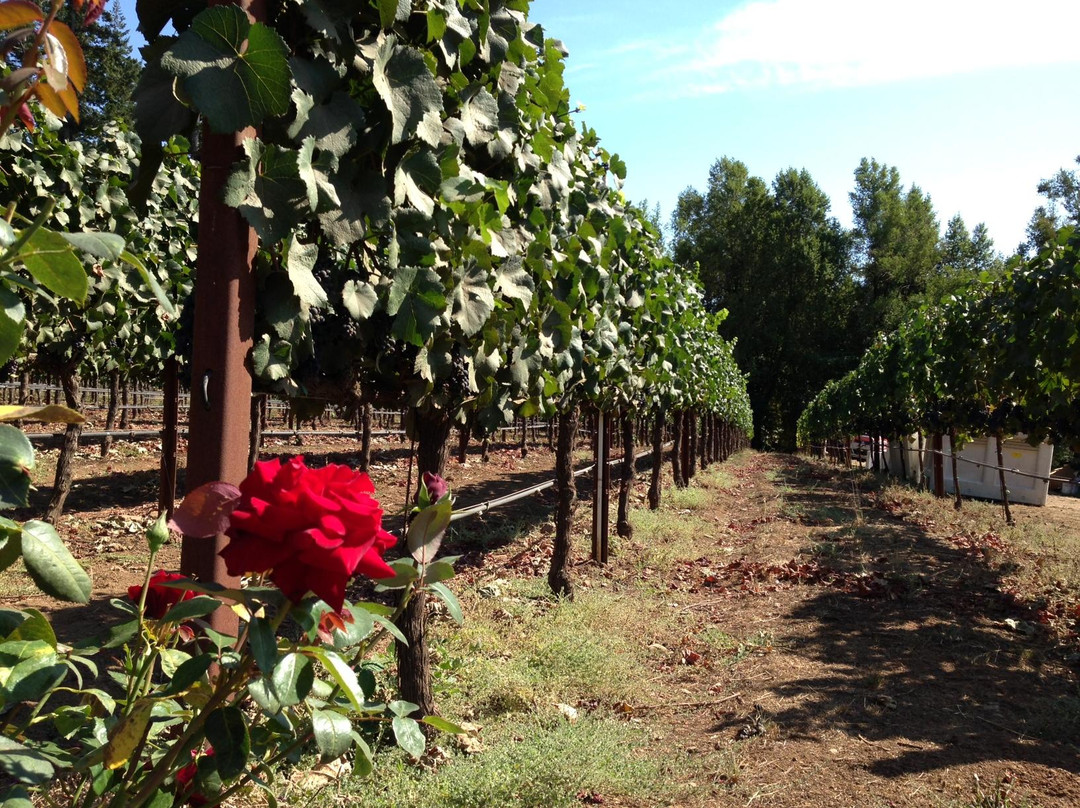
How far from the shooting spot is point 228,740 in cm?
122

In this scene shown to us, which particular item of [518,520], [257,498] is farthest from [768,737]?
[518,520]

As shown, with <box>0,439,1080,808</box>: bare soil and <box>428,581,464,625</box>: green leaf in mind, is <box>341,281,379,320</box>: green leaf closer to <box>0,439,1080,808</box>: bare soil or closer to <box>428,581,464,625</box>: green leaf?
<box>428,581,464,625</box>: green leaf

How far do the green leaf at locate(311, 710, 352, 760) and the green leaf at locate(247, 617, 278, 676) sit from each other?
185 millimetres

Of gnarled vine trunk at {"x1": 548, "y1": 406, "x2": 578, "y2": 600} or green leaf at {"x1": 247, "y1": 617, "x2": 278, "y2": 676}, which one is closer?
green leaf at {"x1": 247, "y1": 617, "x2": 278, "y2": 676}

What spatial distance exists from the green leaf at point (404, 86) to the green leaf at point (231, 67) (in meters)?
→ 0.60

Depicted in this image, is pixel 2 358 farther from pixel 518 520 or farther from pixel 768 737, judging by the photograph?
pixel 518 520

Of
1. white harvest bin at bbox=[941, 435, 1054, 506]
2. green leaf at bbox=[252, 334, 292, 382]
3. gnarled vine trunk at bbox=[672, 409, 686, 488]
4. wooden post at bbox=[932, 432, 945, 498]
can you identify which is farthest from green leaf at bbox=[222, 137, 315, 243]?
white harvest bin at bbox=[941, 435, 1054, 506]

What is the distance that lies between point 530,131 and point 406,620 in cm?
254

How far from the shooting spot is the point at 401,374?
3205 millimetres

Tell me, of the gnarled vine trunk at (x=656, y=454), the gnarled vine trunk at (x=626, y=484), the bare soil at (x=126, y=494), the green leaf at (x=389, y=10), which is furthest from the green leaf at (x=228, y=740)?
the gnarled vine trunk at (x=656, y=454)

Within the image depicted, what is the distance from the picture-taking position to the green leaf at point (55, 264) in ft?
3.12

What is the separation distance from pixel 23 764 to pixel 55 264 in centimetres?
72

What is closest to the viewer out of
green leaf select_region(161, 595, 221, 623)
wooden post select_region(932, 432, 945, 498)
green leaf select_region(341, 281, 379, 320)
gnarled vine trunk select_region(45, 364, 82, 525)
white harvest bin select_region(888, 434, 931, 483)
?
green leaf select_region(161, 595, 221, 623)

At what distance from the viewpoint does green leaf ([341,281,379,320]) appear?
2566mm
